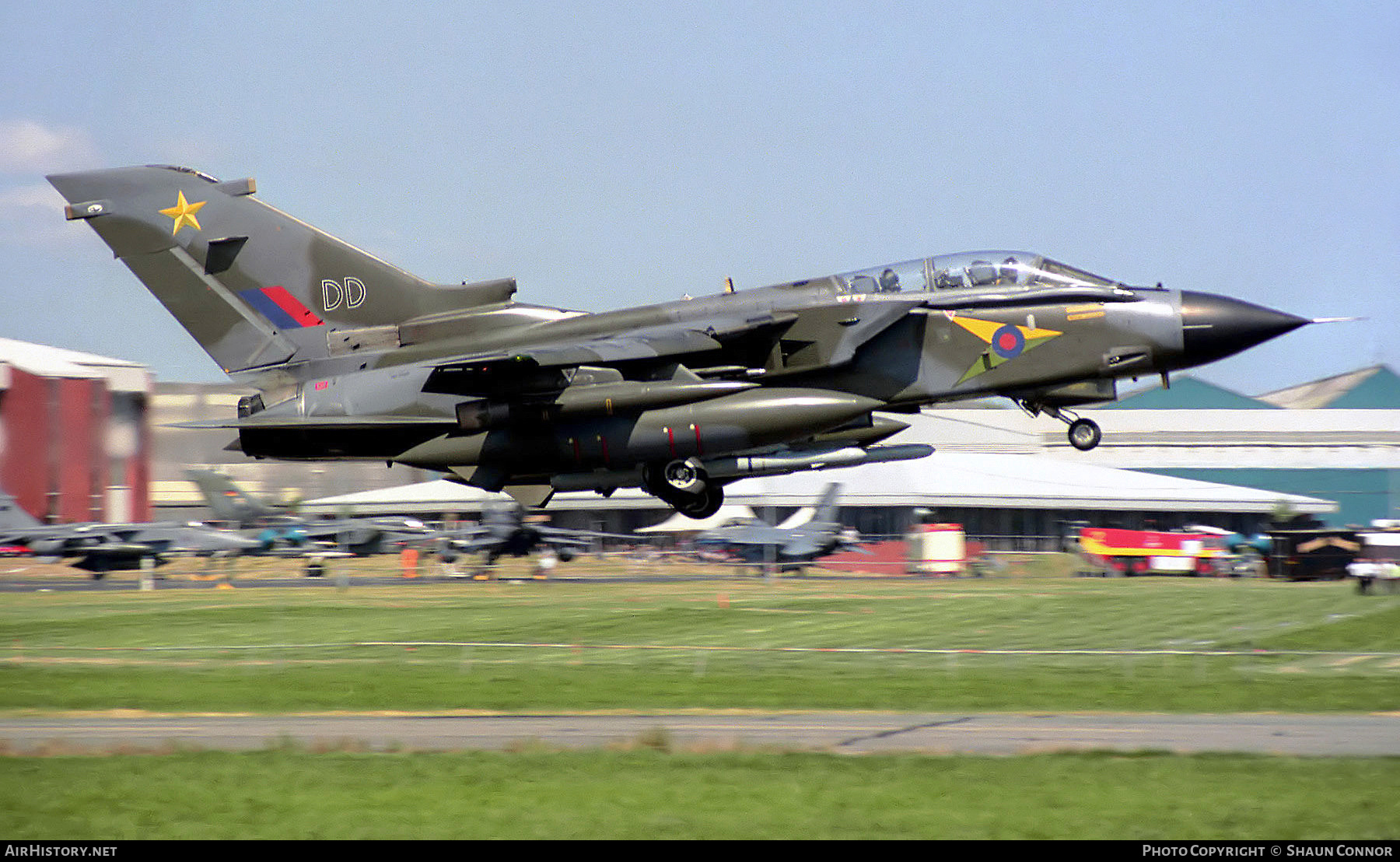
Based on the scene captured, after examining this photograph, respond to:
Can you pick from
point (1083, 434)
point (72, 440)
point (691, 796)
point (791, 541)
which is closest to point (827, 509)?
point (791, 541)

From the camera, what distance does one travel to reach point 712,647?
1076 inches

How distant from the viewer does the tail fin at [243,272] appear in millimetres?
22031

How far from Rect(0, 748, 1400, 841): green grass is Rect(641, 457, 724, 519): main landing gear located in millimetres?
5840

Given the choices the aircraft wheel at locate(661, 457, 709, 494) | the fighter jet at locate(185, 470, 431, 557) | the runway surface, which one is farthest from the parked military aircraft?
the runway surface

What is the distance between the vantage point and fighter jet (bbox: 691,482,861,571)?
48.0 m

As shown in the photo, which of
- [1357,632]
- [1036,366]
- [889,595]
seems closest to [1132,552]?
[889,595]

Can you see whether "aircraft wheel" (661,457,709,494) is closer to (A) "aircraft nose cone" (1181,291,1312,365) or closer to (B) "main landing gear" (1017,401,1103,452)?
(B) "main landing gear" (1017,401,1103,452)

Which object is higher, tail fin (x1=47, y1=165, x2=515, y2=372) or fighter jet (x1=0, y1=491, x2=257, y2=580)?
tail fin (x1=47, y1=165, x2=515, y2=372)

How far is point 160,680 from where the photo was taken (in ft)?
72.1

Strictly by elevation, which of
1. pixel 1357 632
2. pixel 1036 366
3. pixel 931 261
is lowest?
pixel 1357 632

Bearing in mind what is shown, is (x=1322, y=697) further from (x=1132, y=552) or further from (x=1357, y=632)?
(x=1132, y=552)

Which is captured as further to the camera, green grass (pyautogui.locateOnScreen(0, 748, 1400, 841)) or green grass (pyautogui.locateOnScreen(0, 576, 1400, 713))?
green grass (pyautogui.locateOnScreen(0, 576, 1400, 713))

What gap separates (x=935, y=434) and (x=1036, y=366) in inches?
2175
